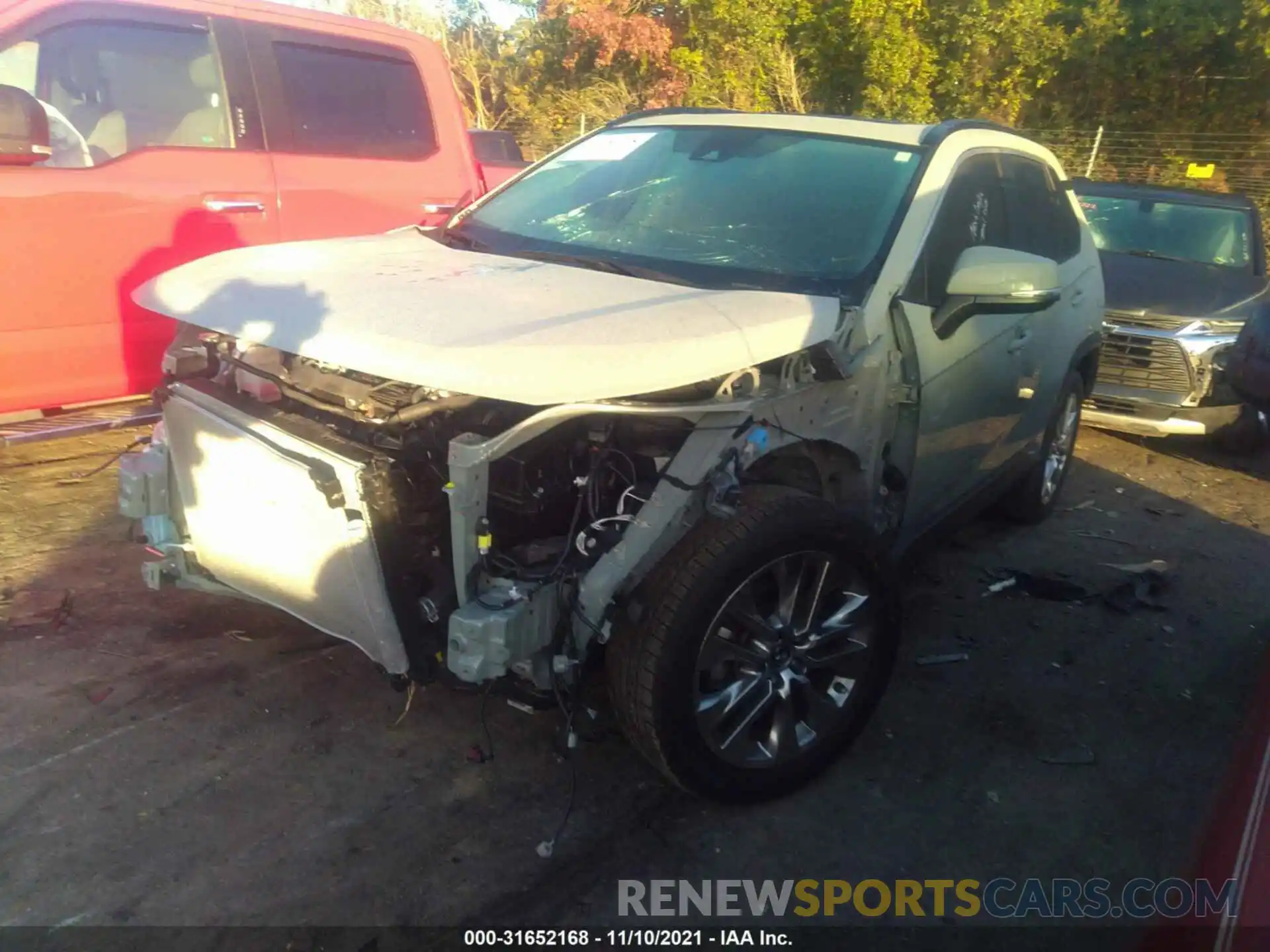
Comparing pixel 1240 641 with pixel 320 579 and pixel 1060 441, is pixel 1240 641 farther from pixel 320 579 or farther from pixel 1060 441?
pixel 320 579

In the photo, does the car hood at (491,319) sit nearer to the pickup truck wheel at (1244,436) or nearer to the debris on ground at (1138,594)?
the debris on ground at (1138,594)

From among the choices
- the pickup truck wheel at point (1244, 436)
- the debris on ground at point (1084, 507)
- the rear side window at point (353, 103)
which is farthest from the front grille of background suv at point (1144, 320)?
the rear side window at point (353, 103)

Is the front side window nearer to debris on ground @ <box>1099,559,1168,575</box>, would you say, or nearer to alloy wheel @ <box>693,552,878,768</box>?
alloy wheel @ <box>693,552,878,768</box>

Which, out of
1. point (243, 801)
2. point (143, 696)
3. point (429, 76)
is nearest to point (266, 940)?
point (243, 801)

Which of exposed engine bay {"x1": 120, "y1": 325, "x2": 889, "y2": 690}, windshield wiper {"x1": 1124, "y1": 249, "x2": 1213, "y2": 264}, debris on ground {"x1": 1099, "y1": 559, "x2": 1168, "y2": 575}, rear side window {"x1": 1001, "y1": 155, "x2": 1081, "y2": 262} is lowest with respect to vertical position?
debris on ground {"x1": 1099, "y1": 559, "x2": 1168, "y2": 575}

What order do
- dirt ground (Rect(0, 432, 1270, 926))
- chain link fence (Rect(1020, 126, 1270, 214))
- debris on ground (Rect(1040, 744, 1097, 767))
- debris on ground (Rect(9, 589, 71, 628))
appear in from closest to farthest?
dirt ground (Rect(0, 432, 1270, 926)) < debris on ground (Rect(1040, 744, 1097, 767)) < debris on ground (Rect(9, 589, 71, 628)) < chain link fence (Rect(1020, 126, 1270, 214))

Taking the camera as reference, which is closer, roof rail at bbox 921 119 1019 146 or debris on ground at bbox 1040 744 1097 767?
debris on ground at bbox 1040 744 1097 767

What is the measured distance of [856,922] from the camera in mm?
2598

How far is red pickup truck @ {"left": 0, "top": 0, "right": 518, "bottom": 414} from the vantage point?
4.12 metres

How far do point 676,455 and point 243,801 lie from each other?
5.11ft

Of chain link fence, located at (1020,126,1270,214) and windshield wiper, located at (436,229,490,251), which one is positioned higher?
windshield wiper, located at (436,229,490,251)

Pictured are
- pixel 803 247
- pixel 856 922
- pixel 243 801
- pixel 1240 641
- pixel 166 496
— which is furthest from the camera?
pixel 1240 641

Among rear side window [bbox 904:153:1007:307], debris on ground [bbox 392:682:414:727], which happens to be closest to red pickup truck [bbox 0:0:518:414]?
debris on ground [bbox 392:682:414:727]

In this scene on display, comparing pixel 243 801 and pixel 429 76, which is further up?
pixel 429 76
